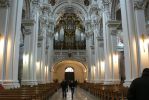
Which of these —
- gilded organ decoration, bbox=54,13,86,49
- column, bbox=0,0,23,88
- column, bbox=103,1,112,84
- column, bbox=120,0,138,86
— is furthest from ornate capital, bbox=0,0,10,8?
gilded organ decoration, bbox=54,13,86,49

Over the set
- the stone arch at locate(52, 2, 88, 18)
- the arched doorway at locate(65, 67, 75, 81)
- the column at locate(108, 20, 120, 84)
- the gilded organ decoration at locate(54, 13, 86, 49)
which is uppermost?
the stone arch at locate(52, 2, 88, 18)

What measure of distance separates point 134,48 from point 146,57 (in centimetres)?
84

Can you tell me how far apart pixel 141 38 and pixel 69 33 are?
29.9 meters

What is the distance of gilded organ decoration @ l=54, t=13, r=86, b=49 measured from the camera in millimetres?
40031

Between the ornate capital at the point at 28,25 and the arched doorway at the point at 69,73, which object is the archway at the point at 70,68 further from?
the ornate capital at the point at 28,25

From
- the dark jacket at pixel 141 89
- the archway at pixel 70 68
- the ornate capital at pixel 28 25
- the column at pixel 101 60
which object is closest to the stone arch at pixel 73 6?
the archway at pixel 70 68

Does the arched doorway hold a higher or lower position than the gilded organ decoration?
lower

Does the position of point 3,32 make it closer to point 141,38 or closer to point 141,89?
point 141,38

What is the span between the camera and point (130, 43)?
12.4 meters

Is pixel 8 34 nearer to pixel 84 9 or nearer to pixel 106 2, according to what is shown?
pixel 106 2

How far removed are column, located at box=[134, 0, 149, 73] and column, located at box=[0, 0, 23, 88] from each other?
23.0 ft

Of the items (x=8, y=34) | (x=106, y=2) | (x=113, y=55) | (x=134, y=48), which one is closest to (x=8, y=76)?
(x=8, y=34)

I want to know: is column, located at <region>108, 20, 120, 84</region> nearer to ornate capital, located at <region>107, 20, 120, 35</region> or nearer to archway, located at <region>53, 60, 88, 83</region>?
ornate capital, located at <region>107, 20, 120, 35</region>

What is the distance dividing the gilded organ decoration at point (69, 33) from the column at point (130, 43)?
27.2m
